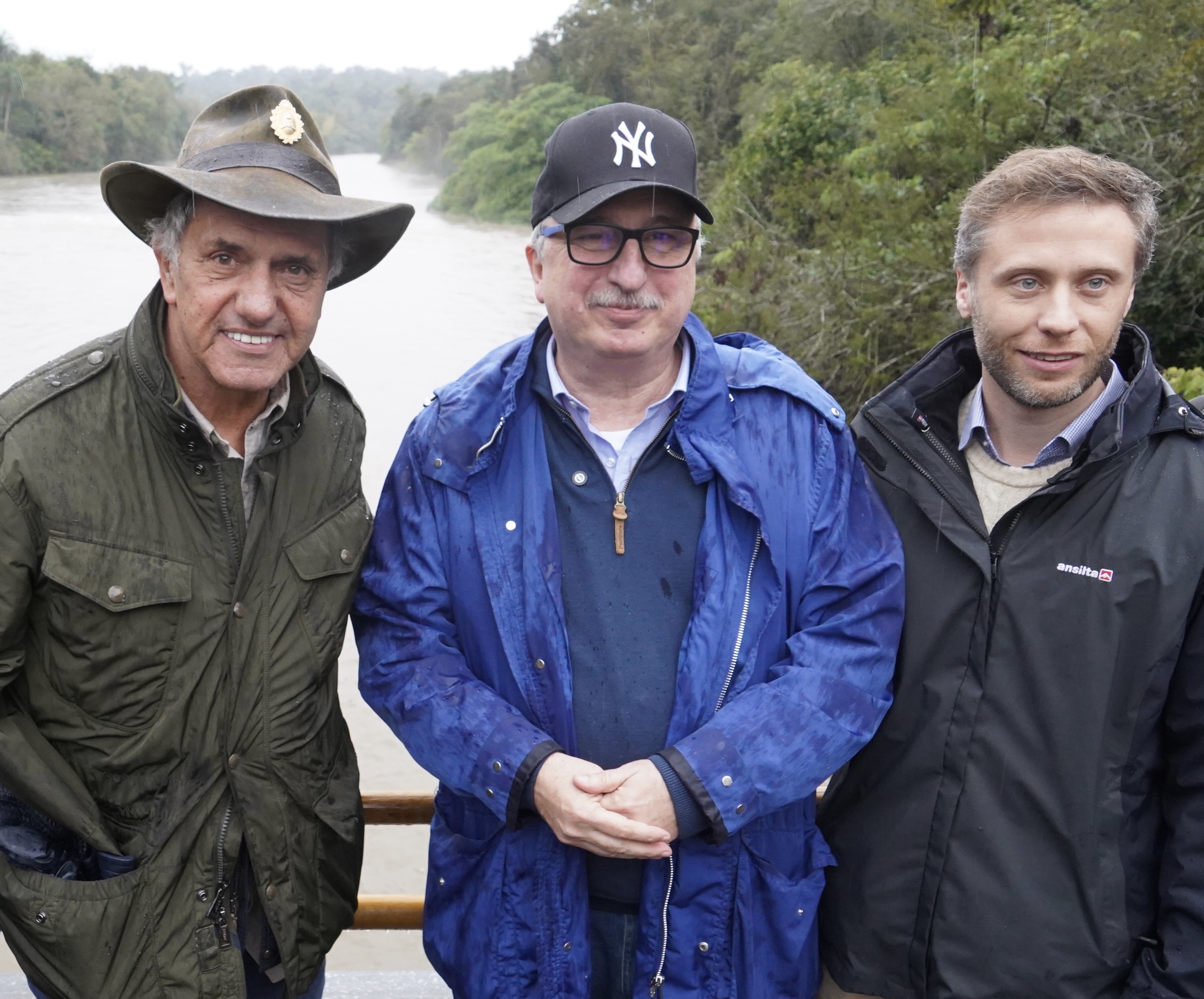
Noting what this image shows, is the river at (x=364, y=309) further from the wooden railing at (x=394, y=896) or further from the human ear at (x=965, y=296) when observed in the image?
the human ear at (x=965, y=296)

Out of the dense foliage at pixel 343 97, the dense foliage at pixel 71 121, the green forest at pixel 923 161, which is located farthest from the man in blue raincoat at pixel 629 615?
the dense foliage at pixel 343 97

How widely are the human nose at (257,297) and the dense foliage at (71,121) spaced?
30.3 metres

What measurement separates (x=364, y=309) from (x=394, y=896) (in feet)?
68.2

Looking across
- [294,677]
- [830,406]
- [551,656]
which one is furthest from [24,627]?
[830,406]

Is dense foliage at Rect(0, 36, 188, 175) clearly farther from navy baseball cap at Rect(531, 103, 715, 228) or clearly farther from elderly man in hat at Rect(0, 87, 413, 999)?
navy baseball cap at Rect(531, 103, 715, 228)

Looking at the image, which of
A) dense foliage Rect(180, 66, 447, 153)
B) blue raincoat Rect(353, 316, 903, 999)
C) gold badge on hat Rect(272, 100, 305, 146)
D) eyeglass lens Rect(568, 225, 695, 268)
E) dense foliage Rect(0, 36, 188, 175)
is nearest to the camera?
blue raincoat Rect(353, 316, 903, 999)

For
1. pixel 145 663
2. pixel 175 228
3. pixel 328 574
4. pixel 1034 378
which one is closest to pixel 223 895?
pixel 145 663

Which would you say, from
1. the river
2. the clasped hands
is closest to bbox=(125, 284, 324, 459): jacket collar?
the clasped hands

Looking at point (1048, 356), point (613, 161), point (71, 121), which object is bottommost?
point (1048, 356)

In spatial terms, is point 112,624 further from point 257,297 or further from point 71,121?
point 71,121

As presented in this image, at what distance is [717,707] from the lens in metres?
2.01

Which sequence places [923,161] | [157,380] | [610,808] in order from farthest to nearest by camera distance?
1. [923,161]
2. [157,380]
3. [610,808]

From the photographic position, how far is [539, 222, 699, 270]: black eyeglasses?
208cm

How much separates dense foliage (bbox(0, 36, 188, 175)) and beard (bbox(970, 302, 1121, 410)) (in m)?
30.9
